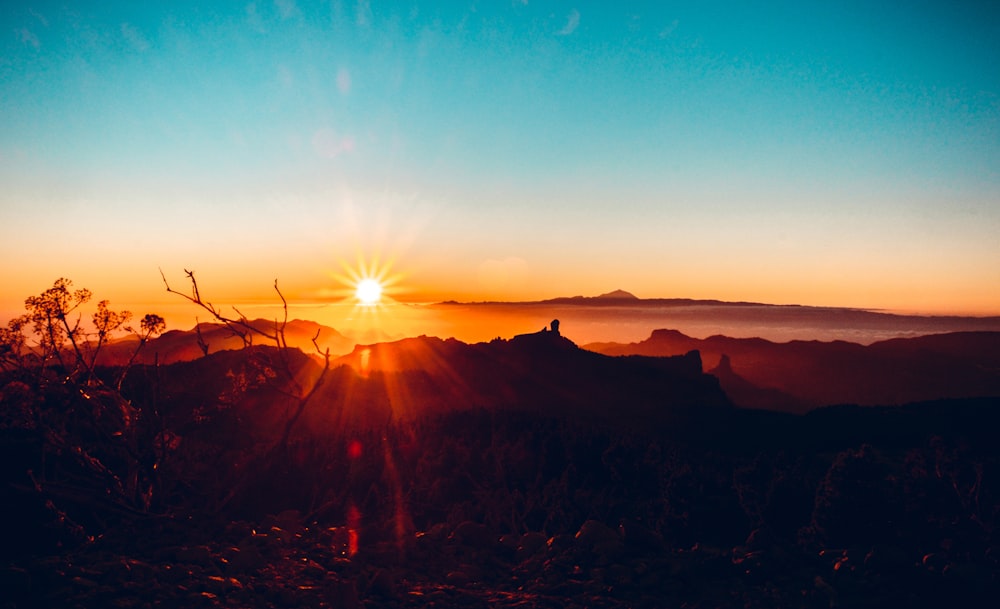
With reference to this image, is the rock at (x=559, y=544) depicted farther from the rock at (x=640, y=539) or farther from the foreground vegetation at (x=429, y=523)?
the rock at (x=640, y=539)

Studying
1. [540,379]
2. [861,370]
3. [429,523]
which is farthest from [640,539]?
[861,370]

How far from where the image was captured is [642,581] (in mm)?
5488

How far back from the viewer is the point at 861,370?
10400 centimetres

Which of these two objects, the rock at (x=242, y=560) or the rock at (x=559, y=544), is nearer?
the rock at (x=242, y=560)

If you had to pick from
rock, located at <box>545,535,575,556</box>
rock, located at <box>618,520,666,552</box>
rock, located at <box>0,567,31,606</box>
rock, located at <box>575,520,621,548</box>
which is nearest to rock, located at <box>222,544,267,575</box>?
rock, located at <box>0,567,31,606</box>

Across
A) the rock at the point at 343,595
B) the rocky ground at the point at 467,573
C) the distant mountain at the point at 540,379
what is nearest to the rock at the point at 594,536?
the rocky ground at the point at 467,573

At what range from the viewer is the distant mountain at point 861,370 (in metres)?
89.9

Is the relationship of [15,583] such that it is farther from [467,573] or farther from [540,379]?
[540,379]

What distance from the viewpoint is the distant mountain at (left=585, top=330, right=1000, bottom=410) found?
295ft

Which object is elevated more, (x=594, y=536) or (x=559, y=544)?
Result: (x=594, y=536)

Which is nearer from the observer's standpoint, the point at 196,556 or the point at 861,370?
the point at 196,556

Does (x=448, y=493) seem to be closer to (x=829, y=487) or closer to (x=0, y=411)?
(x=829, y=487)

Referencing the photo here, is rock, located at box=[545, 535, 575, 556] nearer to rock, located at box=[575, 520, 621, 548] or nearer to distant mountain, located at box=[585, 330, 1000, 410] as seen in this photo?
rock, located at box=[575, 520, 621, 548]

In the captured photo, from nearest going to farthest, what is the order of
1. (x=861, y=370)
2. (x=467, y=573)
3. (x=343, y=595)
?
(x=343, y=595)
(x=467, y=573)
(x=861, y=370)
